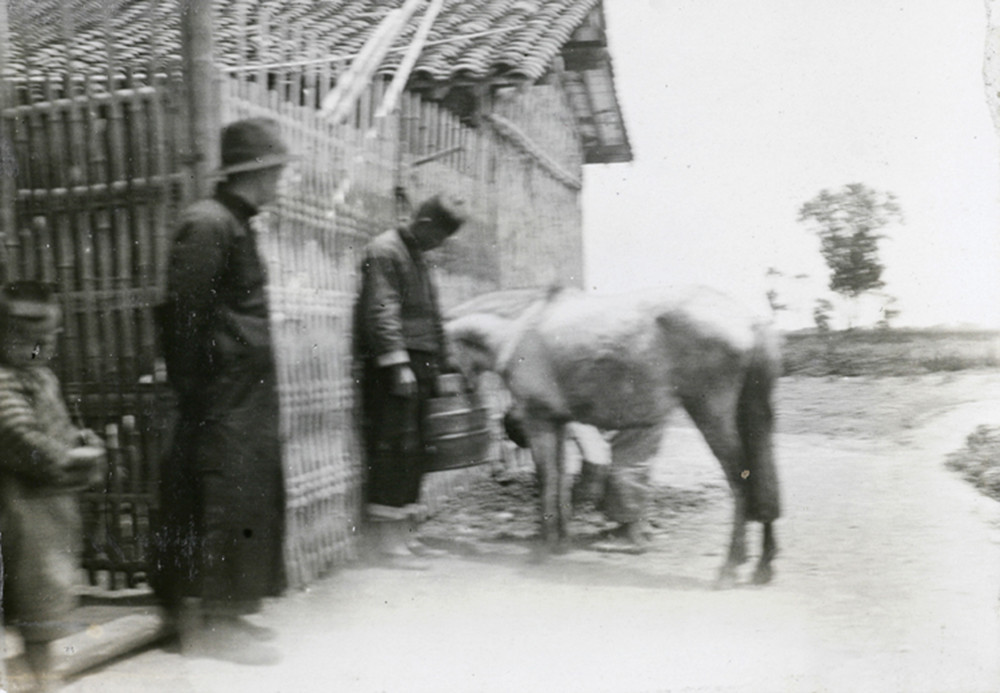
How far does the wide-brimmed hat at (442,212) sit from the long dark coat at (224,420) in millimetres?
684

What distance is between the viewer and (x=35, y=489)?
11.9ft

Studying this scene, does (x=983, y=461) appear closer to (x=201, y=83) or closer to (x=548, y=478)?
(x=548, y=478)

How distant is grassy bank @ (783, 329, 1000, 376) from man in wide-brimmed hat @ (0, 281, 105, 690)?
291cm

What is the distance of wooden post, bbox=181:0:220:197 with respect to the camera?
372 cm

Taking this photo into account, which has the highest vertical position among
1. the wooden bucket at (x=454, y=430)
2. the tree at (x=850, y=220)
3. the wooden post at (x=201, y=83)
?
the wooden post at (x=201, y=83)

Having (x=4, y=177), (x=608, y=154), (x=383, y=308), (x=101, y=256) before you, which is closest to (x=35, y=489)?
(x=101, y=256)

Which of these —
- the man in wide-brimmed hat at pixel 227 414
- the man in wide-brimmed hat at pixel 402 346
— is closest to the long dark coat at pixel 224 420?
the man in wide-brimmed hat at pixel 227 414

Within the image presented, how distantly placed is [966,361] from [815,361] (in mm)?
633

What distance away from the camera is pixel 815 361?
3713 mm

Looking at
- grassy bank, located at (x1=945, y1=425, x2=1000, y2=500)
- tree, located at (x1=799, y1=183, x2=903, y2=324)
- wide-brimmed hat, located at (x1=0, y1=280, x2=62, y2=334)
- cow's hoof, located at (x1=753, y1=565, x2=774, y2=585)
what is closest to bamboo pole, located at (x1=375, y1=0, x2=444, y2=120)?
wide-brimmed hat, located at (x1=0, y1=280, x2=62, y2=334)

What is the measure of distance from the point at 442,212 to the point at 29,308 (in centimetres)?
172

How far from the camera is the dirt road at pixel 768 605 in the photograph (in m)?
3.70

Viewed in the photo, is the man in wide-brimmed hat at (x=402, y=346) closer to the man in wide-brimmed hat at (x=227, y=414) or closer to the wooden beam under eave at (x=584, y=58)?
the man in wide-brimmed hat at (x=227, y=414)

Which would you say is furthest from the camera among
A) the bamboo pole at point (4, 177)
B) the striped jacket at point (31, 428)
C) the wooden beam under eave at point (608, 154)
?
the bamboo pole at point (4, 177)
